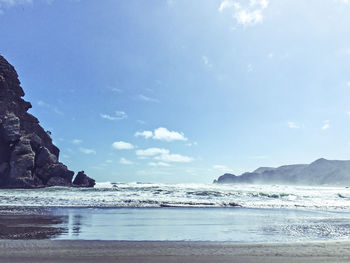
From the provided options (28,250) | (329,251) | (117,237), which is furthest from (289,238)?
(28,250)

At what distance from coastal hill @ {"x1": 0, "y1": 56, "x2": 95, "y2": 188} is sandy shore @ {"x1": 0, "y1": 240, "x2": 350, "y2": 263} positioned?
2189 inches

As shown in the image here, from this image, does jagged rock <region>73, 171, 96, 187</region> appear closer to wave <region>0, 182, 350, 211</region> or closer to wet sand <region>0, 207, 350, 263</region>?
wave <region>0, 182, 350, 211</region>

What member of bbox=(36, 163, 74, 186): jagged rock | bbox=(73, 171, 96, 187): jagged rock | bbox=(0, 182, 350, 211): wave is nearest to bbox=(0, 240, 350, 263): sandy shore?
bbox=(0, 182, 350, 211): wave

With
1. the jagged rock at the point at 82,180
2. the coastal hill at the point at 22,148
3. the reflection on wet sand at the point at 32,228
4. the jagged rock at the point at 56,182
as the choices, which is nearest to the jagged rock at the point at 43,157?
the coastal hill at the point at 22,148

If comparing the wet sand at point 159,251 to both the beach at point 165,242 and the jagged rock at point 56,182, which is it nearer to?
the beach at point 165,242

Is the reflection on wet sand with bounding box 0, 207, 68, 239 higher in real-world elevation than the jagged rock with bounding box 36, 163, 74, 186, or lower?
lower

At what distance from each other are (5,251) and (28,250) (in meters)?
0.67

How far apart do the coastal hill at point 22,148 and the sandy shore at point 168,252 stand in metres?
55.6

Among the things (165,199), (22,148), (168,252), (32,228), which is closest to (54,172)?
(22,148)

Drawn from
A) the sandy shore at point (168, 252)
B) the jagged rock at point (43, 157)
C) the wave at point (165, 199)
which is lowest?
the sandy shore at point (168, 252)

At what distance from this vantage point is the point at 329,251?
408 inches

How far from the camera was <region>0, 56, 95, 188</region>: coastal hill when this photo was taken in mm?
61287

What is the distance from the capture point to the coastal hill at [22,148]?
6129 centimetres

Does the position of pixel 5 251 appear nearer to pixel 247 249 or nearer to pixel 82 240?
pixel 82 240
